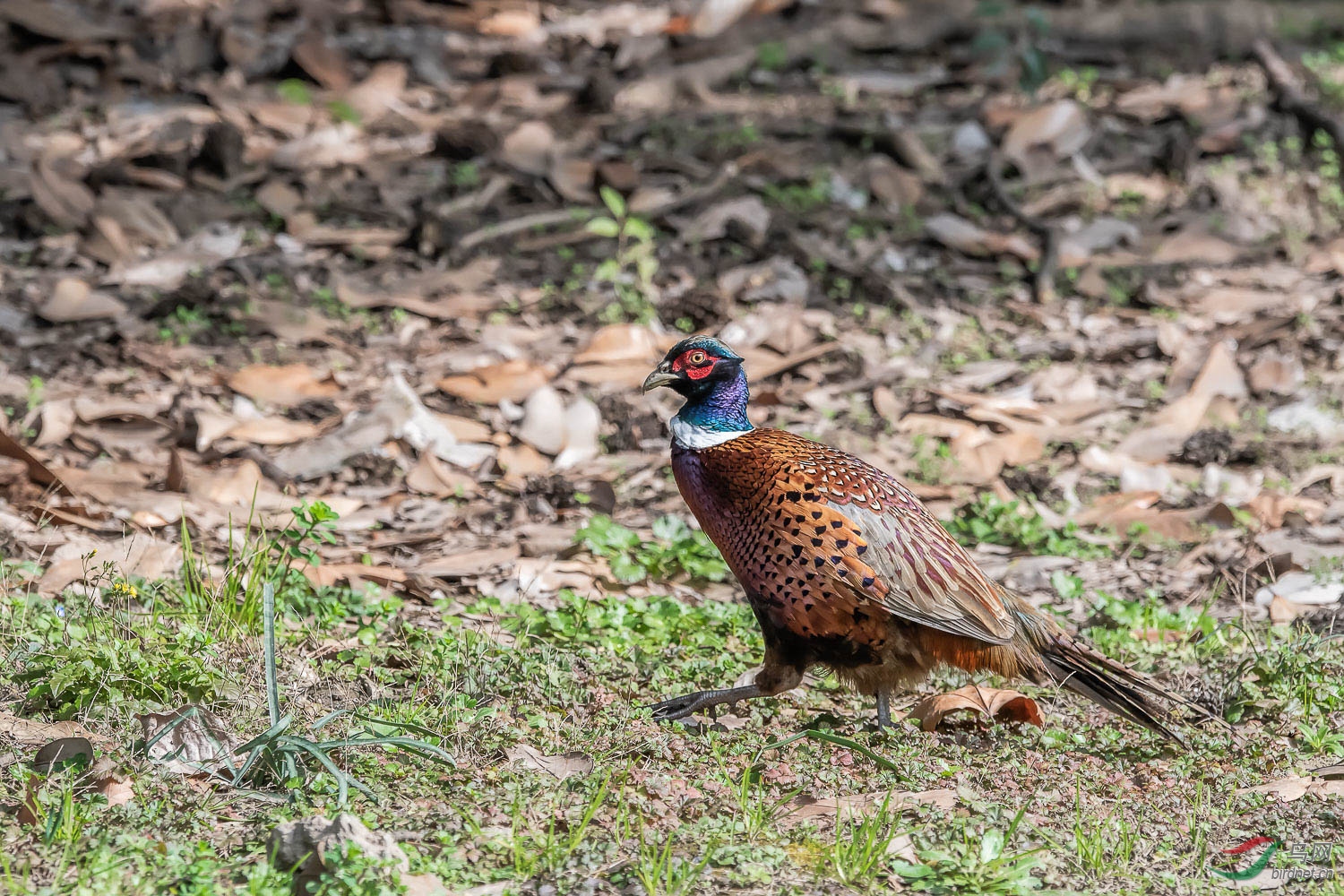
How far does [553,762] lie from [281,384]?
122 inches

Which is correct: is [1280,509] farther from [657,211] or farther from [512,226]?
[512,226]

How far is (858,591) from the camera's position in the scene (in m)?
3.86

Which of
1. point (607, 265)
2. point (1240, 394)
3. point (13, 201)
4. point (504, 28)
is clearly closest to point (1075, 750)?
point (1240, 394)

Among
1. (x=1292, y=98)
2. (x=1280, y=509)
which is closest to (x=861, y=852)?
(x=1280, y=509)

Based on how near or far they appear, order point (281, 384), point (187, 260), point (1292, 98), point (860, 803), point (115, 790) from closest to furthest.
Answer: point (115, 790), point (860, 803), point (281, 384), point (187, 260), point (1292, 98)

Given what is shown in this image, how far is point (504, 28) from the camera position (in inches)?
378

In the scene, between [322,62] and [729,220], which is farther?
[322,62]

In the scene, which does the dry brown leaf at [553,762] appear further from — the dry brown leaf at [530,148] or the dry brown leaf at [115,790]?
the dry brown leaf at [530,148]

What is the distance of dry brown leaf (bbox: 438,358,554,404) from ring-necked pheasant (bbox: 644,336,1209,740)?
2.24 m

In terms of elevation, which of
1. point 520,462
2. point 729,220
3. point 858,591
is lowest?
point 520,462

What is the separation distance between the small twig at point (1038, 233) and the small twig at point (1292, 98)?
1.89 metres

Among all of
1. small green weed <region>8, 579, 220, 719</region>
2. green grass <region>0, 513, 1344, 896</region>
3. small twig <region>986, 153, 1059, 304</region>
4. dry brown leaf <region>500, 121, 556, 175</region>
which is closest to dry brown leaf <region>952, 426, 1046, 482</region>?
green grass <region>0, 513, 1344, 896</region>

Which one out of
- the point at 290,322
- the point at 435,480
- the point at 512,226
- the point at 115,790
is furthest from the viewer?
the point at 512,226

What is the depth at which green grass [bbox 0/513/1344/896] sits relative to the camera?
306cm
